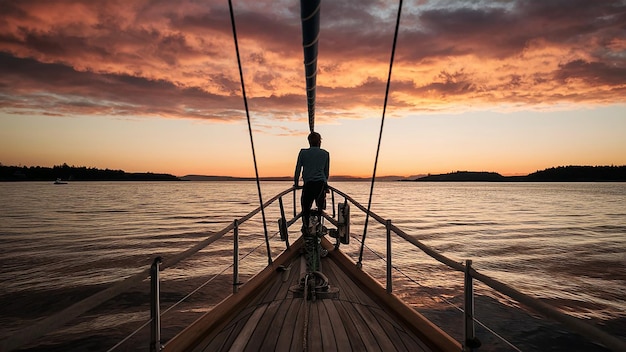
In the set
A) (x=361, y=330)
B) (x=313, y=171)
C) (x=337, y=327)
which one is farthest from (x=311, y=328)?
(x=313, y=171)

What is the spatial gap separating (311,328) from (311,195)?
91.1 inches

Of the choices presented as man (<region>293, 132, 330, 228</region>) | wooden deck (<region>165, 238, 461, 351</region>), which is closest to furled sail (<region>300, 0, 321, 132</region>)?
man (<region>293, 132, 330, 228</region>)

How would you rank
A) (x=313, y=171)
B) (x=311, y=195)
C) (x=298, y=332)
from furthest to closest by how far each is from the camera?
1. (x=311, y=195)
2. (x=313, y=171)
3. (x=298, y=332)

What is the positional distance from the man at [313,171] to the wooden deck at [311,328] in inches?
52.6

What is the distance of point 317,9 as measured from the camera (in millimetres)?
3510

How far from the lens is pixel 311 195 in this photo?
235 inches

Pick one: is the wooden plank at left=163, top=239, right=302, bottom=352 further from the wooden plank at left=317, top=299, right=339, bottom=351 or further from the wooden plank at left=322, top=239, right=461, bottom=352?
the wooden plank at left=322, top=239, right=461, bottom=352

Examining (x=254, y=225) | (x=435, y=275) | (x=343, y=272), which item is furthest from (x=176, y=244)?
(x=343, y=272)

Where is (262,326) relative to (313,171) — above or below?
below

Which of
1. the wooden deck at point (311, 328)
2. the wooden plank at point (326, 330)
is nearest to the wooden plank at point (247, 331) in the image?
the wooden deck at point (311, 328)

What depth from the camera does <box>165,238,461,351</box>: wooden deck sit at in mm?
3574

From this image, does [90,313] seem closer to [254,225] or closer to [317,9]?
[317,9]

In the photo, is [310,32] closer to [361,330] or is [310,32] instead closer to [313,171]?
[313,171]

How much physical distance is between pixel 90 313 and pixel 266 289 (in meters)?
5.09
